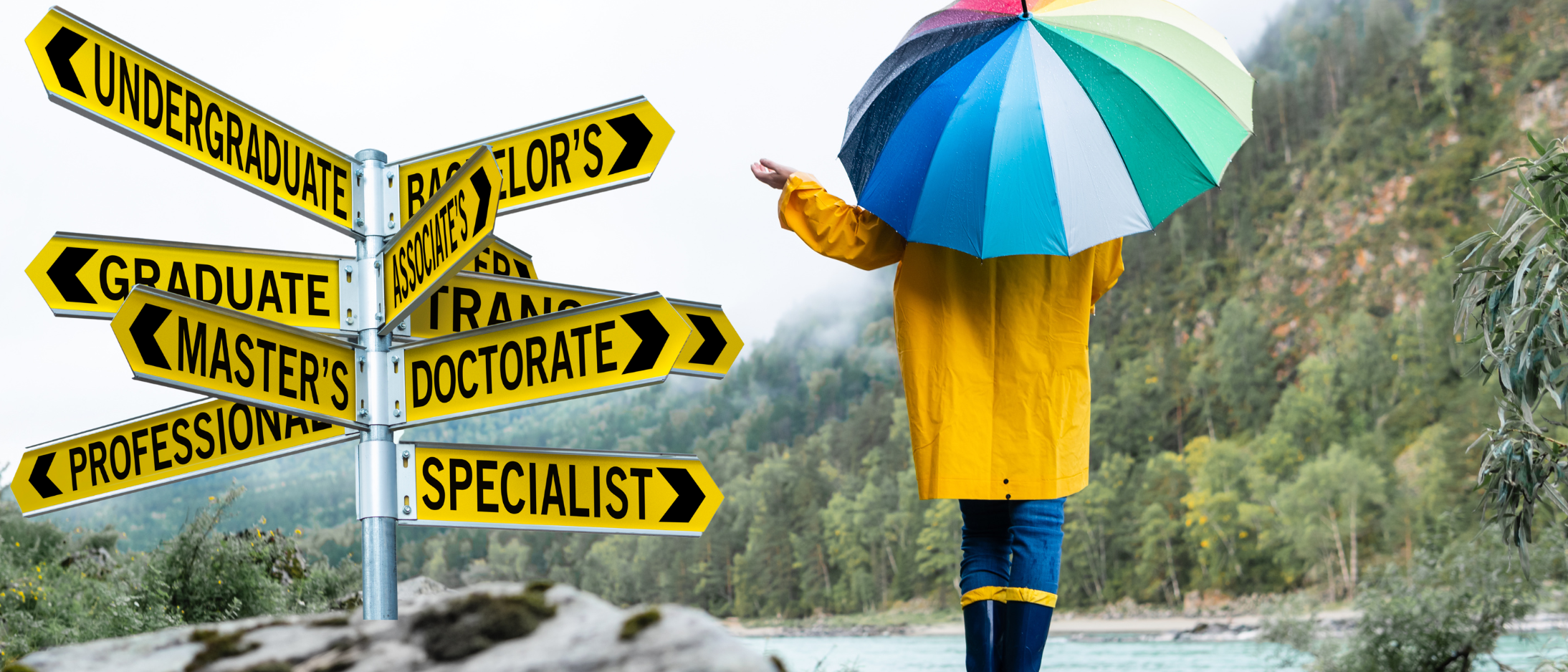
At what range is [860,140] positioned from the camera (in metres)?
2.65

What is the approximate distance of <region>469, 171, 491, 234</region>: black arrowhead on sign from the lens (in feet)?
7.08

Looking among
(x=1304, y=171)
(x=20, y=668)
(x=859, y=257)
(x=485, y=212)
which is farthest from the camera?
(x=1304, y=171)

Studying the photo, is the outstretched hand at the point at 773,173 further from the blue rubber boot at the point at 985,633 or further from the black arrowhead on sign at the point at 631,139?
the blue rubber boot at the point at 985,633

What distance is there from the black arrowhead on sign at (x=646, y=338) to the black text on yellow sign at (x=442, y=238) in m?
0.34

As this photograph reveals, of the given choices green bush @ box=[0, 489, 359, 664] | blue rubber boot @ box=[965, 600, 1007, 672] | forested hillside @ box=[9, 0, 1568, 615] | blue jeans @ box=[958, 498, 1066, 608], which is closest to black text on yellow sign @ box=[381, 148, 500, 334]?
blue jeans @ box=[958, 498, 1066, 608]

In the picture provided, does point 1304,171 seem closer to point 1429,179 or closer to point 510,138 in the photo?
point 1429,179

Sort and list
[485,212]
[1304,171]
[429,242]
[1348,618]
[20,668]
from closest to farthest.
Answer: [20,668] < [485,212] < [429,242] < [1348,618] < [1304,171]

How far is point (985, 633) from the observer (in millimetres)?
2383

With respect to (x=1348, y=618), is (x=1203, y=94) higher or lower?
higher

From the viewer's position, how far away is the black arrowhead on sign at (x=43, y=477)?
2615 mm

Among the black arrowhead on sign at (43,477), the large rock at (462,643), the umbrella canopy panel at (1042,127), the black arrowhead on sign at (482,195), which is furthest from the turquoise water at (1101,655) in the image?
the large rock at (462,643)

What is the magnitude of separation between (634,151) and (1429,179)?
75387mm

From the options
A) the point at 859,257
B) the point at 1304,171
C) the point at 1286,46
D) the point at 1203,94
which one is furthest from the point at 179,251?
the point at 1286,46

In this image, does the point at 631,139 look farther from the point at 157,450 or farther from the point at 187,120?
the point at 157,450
